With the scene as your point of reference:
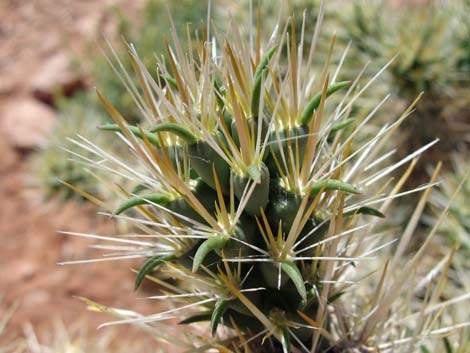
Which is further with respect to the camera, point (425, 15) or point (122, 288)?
point (122, 288)

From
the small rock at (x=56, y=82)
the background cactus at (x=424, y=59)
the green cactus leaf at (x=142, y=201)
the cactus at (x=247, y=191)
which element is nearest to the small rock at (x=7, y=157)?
the small rock at (x=56, y=82)

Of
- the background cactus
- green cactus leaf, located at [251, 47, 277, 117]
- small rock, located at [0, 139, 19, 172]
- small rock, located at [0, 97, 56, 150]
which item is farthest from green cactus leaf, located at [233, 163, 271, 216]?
small rock, located at [0, 139, 19, 172]

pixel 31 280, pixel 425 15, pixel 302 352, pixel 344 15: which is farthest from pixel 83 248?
pixel 302 352

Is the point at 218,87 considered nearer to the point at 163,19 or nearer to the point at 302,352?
the point at 302,352

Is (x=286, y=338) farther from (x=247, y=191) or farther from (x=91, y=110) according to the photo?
(x=91, y=110)

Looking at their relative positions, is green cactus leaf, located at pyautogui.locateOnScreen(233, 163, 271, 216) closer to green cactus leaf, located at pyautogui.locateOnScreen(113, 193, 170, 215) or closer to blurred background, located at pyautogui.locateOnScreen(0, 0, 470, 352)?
green cactus leaf, located at pyautogui.locateOnScreen(113, 193, 170, 215)
